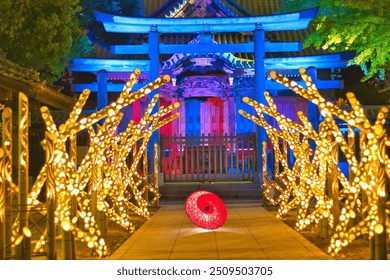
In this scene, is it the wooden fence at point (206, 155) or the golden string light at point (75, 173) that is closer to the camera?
the golden string light at point (75, 173)

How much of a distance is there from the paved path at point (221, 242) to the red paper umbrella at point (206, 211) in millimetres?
173

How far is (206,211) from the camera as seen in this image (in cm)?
1154

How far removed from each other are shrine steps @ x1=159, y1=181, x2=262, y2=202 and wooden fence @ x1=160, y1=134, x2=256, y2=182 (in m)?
0.99

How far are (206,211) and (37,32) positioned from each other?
7.66 meters

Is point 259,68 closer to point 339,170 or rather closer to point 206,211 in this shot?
point 206,211

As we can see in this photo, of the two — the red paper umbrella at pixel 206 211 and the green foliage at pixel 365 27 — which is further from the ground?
the green foliage at pixel 365 27

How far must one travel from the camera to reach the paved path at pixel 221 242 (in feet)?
28.0

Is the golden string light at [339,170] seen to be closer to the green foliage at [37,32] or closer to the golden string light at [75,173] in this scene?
the golden string light at [75,173]

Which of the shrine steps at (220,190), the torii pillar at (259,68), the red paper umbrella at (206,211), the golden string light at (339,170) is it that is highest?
the torii pillar at (259,68)

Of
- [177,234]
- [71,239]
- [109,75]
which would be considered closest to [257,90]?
[109,75]

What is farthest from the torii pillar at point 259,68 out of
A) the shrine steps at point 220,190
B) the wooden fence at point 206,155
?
the shrine steps at point 220,190

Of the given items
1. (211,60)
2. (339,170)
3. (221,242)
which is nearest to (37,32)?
(211,60)

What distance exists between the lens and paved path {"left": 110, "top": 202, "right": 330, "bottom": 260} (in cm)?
853

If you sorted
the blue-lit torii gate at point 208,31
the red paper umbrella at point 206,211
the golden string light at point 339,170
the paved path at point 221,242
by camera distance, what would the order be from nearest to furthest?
the golden string light at point 339,170, the paved path at point 221,242, the red paper umbrella at point 206,211, the blue-lit torii gate at point 208,31
